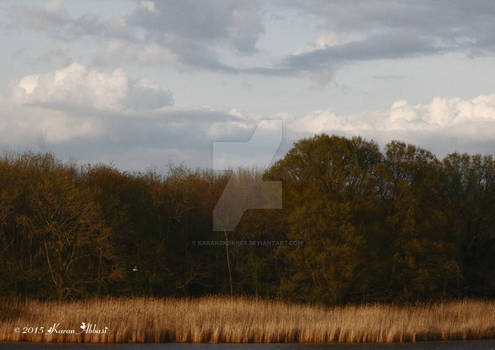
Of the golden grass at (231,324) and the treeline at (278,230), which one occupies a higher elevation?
the treeline at (278,230)

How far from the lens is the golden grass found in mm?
20875

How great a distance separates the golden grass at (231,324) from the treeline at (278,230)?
473cm

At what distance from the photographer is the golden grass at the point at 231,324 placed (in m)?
20.9

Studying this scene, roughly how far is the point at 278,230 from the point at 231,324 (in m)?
12.0

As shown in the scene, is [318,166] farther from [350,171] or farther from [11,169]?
[11,169]

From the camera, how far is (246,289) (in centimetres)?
3438

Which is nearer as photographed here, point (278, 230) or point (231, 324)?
point (231, 324)

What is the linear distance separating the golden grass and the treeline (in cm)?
473

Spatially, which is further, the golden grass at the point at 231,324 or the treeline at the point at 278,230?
the treeline at the point at 278,230

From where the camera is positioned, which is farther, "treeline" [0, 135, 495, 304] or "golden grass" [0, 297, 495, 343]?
"treeline" [0, 135, 495, 304]

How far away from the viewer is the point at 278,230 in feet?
111

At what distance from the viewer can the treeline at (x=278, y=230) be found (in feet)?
96.7

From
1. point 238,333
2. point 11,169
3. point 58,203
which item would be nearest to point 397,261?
point 238,333

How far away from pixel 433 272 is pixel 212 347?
48.8ft
